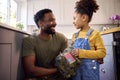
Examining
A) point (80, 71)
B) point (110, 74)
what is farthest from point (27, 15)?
point (80, 71)

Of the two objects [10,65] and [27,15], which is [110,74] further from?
[27,15]

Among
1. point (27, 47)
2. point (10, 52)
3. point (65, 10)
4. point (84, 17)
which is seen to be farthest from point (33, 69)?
point (65, 10)

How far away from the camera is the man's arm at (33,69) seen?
1.62 metres

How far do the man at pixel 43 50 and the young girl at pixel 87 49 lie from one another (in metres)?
0.22

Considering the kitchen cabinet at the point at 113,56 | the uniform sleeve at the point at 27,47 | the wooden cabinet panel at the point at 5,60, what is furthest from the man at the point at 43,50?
the kitchen cabinet at the point at 113,56

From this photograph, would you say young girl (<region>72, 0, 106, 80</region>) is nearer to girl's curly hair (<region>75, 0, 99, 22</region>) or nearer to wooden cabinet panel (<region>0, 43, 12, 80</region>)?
girl's curly hair (<region>75, 0, 99, 22</region>)

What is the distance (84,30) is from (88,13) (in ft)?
0.55

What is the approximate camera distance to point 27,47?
5.48 ft

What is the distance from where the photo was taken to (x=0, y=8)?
282 cm

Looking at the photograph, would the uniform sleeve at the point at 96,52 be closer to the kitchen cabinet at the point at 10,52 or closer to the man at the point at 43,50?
the man at the point at 43,50

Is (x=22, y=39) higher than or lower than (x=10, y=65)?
higher

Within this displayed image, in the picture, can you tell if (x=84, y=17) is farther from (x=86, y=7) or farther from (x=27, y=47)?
(x=27, y=47)

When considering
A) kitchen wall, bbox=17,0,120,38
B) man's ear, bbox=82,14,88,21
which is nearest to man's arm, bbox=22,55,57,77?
man's ear, bbox=82,14,88,21

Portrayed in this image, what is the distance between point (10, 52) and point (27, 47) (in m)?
0.34
